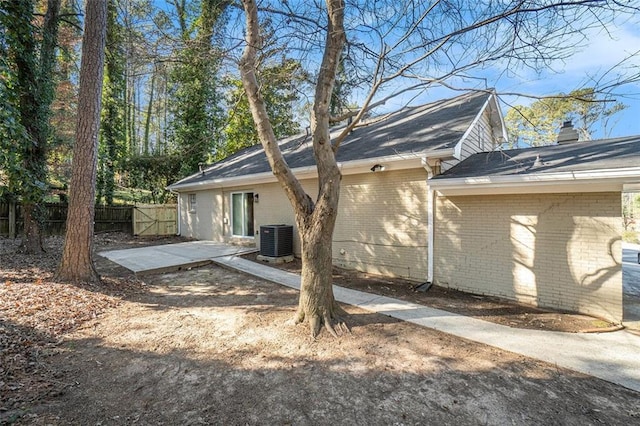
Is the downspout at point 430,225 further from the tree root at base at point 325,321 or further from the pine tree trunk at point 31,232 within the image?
the pine tree trunk at point 31,232

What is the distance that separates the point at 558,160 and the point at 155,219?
609 inches

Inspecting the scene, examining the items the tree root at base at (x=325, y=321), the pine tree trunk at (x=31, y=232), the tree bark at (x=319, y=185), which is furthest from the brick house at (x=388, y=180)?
the pine tree trunk at (x=31, y=232)

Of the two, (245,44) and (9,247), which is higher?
(245,44)

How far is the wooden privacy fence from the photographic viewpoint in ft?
38.2

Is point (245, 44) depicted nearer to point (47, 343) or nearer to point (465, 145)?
point (47, 343)

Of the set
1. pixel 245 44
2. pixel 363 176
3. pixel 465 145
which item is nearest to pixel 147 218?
pixel 363 176

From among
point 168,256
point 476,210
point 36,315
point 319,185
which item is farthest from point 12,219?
point 476,210

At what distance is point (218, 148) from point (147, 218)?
7902mm

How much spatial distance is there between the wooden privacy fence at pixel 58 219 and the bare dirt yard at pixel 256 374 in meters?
9.72

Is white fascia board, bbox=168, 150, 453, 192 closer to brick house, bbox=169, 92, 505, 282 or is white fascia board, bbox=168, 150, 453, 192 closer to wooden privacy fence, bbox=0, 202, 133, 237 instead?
brick house, bbox=169, 92, 505, 282

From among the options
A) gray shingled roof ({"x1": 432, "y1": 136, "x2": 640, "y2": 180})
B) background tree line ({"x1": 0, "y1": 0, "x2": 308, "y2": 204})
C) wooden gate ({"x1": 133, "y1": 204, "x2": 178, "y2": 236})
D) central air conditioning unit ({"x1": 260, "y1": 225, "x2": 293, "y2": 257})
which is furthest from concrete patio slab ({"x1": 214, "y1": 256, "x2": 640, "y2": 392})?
wooden gate ({"x1": 133, "y1": 204, "x2": 178, "y2": 236})

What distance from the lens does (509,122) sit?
21.5 meters

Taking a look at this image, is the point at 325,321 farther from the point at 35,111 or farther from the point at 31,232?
the point at 35,111

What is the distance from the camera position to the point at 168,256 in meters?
8.63
